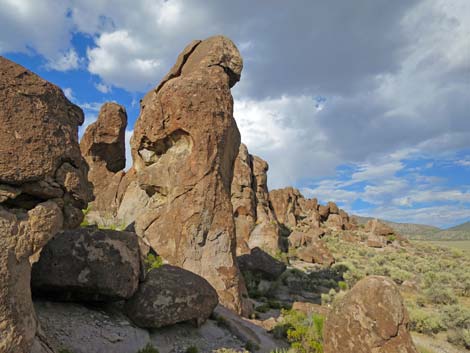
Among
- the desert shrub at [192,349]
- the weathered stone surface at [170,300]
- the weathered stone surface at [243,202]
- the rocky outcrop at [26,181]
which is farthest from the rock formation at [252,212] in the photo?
the rocky outcrop at [26,181]

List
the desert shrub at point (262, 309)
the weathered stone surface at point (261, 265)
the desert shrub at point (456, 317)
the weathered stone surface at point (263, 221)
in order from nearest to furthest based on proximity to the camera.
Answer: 1. the desert shrub at point (456, 317)
2. the desert shrub at point (262, 309)
3. the weathered stone surface at point (261, 265)
4. the weathered stone surface at point (263, 221)

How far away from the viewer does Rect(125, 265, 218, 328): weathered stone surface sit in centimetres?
718

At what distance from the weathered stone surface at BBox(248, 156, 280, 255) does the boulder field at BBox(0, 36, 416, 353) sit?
30.6 feet

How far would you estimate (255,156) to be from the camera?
1694 inches

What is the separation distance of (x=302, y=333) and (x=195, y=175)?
6.04 m

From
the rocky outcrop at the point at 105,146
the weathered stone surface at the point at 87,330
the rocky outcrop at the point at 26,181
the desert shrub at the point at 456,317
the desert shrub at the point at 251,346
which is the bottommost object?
the desert shrub at the point at 456,317

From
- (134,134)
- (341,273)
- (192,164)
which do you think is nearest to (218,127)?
(192,164)

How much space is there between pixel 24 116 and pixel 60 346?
3.47m

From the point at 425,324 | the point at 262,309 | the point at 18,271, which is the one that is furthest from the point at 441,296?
the point at 18,271

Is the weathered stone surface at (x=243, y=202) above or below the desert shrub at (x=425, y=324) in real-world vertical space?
above

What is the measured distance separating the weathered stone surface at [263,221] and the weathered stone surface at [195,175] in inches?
534

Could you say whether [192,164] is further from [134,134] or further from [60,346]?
[60,346]

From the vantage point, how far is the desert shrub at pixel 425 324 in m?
12.3

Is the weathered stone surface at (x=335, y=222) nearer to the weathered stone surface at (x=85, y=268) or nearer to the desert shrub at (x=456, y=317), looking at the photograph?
the desert shrub at (x=456, y=317)
